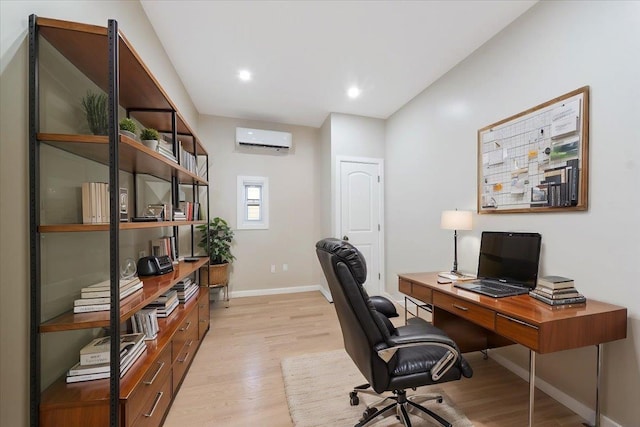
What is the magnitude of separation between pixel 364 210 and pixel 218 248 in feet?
7.38

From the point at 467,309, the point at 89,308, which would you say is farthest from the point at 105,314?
the point at 467,309

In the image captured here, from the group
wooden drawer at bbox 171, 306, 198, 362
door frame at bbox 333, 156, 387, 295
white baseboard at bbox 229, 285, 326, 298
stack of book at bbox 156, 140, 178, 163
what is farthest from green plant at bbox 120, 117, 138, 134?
white baseboard at bbox 229, 285, 326, 298

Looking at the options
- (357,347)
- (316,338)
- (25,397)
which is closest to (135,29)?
(25,397)

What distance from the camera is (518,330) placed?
136cm

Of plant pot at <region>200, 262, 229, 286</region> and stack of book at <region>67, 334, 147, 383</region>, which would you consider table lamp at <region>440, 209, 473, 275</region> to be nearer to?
stack of book at <region>67, 334, 147, 383</region>

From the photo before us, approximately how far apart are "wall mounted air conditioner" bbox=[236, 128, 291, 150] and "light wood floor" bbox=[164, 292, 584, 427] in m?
2.61

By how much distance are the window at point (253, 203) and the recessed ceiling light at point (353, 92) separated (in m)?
1.87

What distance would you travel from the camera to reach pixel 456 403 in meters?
1.75

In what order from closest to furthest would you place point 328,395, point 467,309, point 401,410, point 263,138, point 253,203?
point 401,410, point 467,309, point 328,395, point 263,138, point 253,203

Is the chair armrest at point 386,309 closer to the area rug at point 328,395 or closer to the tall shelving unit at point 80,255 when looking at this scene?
the area rug at point 328,395

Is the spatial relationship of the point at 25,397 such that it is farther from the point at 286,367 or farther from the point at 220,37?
the point at 220,37

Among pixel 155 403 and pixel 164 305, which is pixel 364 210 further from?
pixel 155 403

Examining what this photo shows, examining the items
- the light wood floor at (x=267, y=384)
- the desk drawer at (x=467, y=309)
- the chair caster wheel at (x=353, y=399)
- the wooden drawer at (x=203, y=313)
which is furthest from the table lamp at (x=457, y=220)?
the wooden drawer at (x=203, y=313)

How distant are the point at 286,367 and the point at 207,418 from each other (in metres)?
0.70
